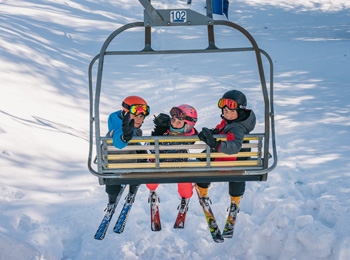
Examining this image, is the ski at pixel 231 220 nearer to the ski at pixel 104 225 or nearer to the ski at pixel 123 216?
the ski at pixel 123 216

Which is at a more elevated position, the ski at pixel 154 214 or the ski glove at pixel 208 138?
the ski glove at pixel 208 138

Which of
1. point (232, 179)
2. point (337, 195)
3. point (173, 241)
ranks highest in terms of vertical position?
point (232, 179)

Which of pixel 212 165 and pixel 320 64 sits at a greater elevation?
pixel 212 165

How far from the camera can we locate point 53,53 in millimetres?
13203

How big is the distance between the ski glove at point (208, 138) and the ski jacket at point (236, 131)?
43 mm

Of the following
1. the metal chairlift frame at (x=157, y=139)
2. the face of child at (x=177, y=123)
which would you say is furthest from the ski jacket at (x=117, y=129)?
the face of child at (x=177, y=123)

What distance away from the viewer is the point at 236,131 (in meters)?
3.70

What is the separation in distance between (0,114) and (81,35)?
9863mm

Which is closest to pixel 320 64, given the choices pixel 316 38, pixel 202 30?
pixel 316 38

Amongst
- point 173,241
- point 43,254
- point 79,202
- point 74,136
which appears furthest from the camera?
point 74,136

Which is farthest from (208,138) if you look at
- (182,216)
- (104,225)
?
(104,225)

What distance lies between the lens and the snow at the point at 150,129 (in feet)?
17.3

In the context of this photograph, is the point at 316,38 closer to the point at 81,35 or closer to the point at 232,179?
the point at 81,35

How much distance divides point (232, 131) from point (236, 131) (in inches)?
1.7
